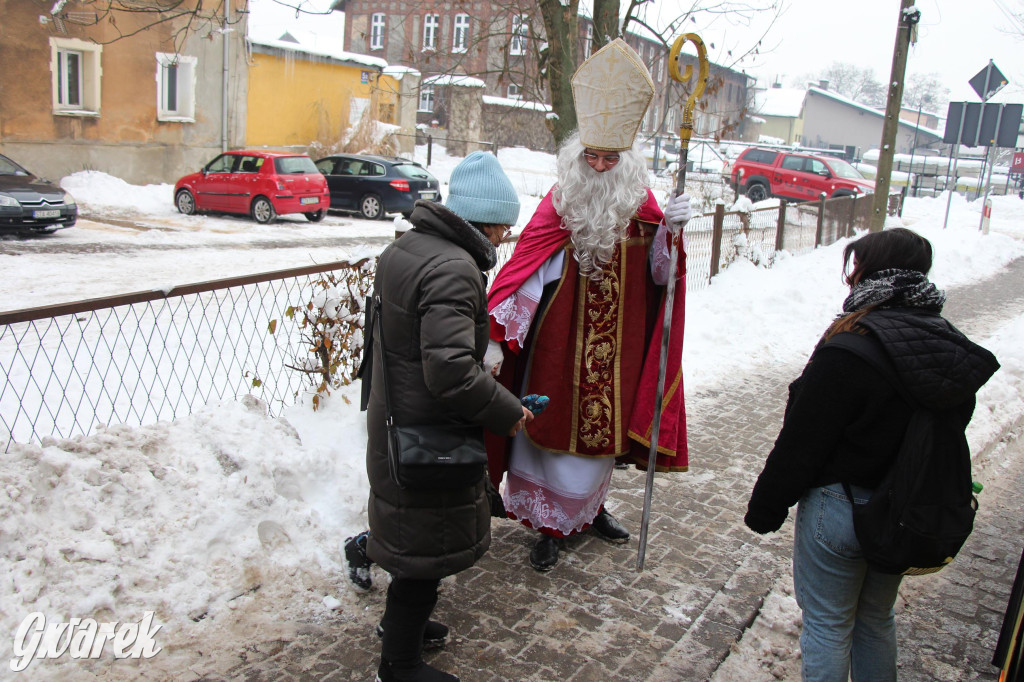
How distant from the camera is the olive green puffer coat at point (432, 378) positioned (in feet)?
7.88

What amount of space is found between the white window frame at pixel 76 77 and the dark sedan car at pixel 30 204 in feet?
14.5

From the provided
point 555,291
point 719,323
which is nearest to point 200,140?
point 719,323

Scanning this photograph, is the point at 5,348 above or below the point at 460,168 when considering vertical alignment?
below

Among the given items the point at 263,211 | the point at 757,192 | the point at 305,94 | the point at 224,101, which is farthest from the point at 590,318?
the point at 305,94

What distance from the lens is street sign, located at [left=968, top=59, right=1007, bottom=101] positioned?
1364 centimetres

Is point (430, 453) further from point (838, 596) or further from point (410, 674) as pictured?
point (838, 596)

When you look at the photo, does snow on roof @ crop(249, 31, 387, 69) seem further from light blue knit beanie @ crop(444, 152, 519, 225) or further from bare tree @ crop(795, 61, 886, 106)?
bare tree @ crop(795, 61, 886, 106)

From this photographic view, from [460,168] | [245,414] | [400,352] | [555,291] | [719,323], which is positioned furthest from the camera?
[719,323]

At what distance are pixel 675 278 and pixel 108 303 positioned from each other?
2439 millimetres

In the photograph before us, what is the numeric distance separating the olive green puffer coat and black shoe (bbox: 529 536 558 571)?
3.44 feet

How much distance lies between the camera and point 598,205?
346cm

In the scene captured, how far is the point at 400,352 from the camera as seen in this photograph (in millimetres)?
2525

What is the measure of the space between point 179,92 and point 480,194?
19.8 metres

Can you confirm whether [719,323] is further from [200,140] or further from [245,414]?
[200,140]
